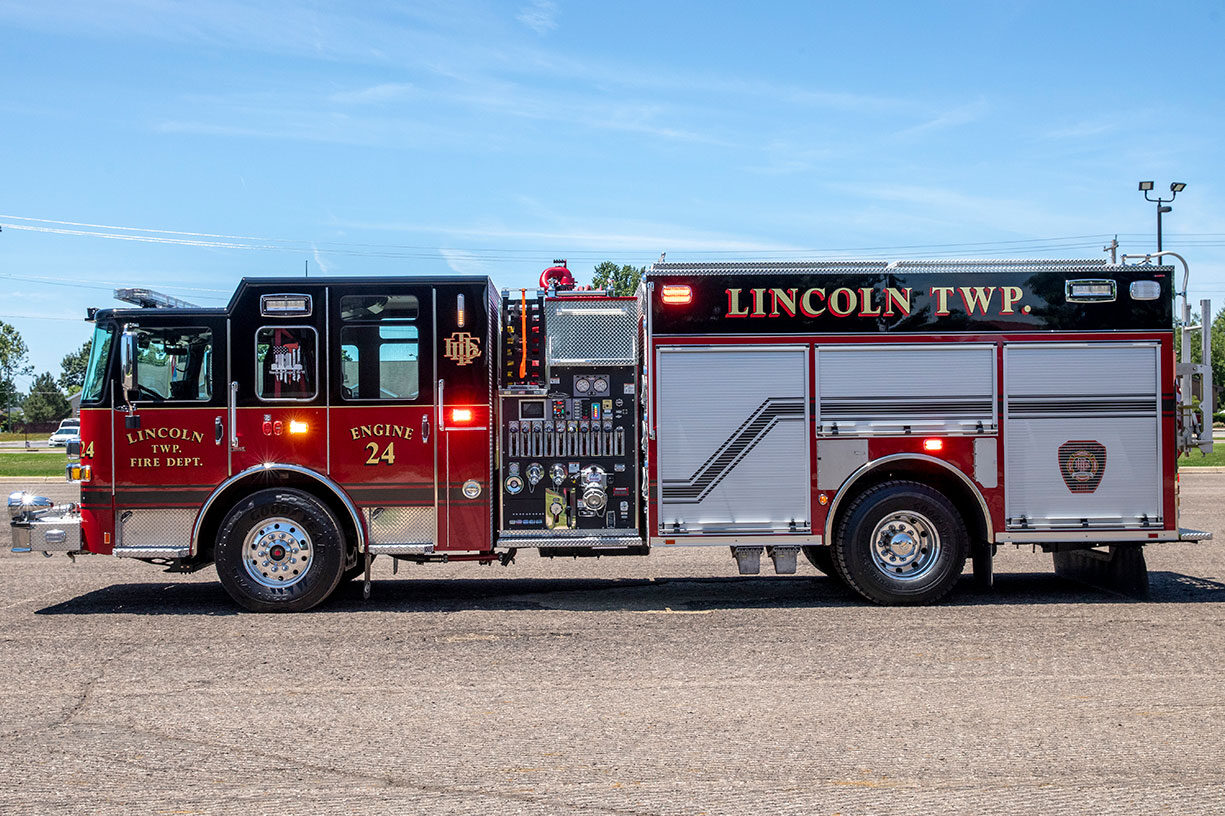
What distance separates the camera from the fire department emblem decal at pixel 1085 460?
8562 millimetres

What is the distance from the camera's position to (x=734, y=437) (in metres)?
8.58

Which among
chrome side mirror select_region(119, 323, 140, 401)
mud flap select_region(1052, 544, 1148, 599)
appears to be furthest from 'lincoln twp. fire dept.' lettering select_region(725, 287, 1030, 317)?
chrome side mirror select_region(119, 323, 140, 401)

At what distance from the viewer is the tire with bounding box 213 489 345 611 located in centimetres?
831

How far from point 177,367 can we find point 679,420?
421cm

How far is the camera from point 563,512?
340 inches

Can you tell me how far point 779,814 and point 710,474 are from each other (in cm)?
468

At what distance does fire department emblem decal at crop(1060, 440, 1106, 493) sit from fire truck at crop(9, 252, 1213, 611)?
0.06 ft

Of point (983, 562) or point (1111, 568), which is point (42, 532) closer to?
point (983, 562)

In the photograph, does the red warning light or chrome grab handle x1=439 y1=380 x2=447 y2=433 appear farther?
the red warning light

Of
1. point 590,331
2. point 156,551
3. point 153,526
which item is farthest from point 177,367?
point 590,331

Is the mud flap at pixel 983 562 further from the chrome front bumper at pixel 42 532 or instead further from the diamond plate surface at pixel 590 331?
the chrome front bumper at pixel 42 532

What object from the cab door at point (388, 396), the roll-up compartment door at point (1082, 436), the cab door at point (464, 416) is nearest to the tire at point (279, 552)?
the cab door at point (388, 396)

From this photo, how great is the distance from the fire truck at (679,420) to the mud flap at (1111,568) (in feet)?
0.47

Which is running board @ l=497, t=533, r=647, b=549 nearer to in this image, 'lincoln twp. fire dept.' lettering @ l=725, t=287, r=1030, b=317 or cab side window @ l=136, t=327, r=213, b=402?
'lincoln twp. fire dept.' lettering @ l=725, t=287, r=1030, b=317
